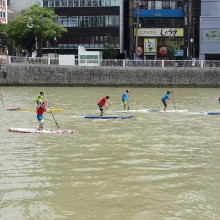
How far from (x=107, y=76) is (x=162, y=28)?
22315 mm

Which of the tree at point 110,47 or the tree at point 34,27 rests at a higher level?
the tree at point 34,27

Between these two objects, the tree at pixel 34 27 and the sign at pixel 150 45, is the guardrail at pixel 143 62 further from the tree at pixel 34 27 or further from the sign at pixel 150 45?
the sign at pixel 150 45

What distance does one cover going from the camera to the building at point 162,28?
228 ft

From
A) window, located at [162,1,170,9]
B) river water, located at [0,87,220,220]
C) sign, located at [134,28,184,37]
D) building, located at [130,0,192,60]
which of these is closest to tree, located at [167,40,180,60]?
building, located at [130,0,192,60]

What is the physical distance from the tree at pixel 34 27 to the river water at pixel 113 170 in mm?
36126

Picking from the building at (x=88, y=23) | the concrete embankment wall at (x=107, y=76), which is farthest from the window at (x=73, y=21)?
the concrete embankment wall at (x=107, y=76)

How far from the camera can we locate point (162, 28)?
228 feet

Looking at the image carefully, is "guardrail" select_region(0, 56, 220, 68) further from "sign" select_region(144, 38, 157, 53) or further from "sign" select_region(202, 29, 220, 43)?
"sign" select_region(144, 38, 157, 53)

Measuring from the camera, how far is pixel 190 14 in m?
70.4

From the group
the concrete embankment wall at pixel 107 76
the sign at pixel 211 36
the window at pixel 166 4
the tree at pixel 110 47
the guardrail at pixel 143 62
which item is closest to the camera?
the concrete embankment wall at pixel 107 76

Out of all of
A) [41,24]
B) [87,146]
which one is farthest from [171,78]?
[87,146]

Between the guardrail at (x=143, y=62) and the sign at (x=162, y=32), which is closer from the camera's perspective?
the guardrail at (x=143, y=62)

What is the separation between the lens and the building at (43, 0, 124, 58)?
70438mm

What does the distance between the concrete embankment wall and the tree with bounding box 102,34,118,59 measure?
1567 centimetres
